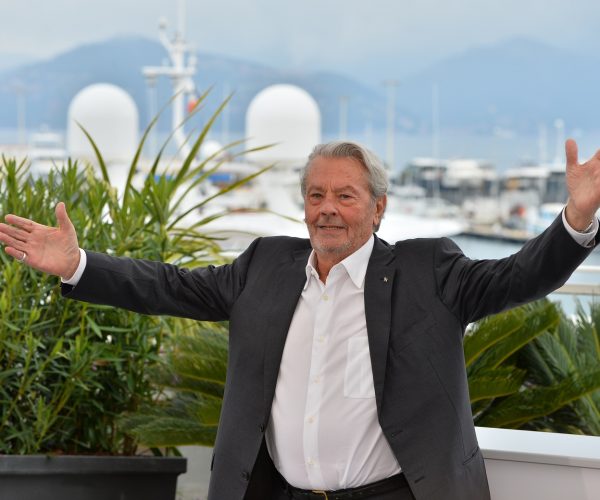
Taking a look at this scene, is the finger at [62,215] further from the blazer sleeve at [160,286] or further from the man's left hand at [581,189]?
the man's left hand at [581,189]

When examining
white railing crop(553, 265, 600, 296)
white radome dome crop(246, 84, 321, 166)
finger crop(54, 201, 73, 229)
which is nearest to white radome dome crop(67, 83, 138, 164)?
white radome dome crop(246, 84, 321, 166)

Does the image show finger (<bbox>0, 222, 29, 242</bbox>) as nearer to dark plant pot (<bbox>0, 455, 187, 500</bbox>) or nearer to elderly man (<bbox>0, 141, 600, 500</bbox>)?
elderly man (<bbox>0, 141, 600, 500</bbox>)

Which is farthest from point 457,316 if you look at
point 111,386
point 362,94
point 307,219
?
point 362,94

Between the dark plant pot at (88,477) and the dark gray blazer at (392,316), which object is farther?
the dark plant pot at (88,477)

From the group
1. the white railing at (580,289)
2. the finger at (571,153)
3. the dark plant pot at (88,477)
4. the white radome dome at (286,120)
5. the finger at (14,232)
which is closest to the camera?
the finger at (571,153)

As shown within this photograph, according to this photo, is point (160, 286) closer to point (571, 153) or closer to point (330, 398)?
point (330, 398)

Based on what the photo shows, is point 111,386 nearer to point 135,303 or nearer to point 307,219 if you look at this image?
point 135,303

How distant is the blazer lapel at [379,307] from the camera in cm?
191

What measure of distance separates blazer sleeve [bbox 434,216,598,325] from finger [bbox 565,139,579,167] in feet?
0.35

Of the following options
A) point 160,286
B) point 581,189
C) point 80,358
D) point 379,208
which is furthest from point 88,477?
point 581,189

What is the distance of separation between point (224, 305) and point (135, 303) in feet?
0.68

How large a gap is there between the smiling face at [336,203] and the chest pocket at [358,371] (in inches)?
8.4

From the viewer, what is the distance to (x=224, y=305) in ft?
7.09

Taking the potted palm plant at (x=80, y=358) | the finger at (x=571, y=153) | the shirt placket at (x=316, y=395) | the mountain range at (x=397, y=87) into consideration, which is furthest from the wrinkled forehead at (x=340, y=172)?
the mountain range at (x=397, y=87)
